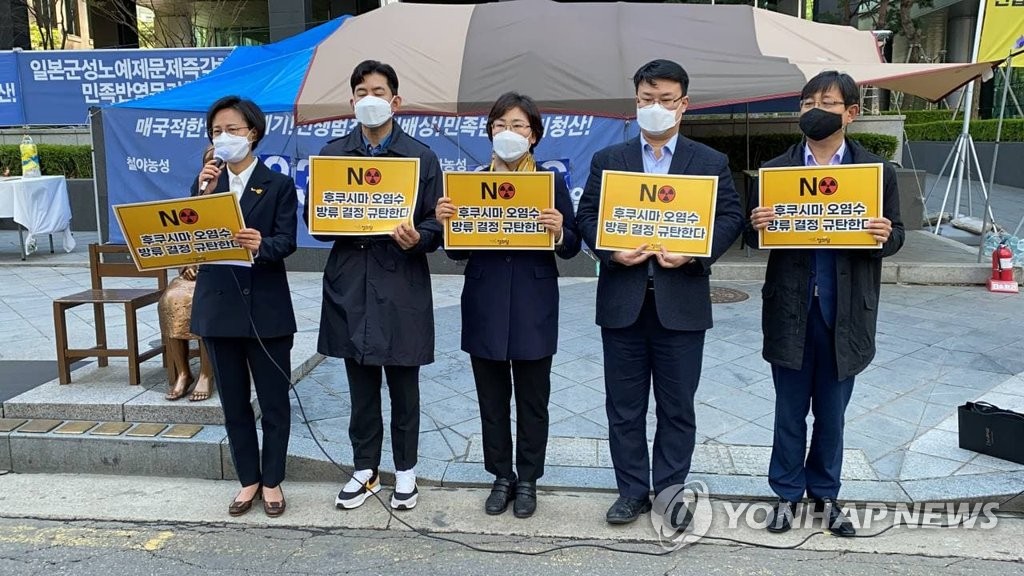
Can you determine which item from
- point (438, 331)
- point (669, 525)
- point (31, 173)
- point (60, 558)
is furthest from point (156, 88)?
point (669, 525)

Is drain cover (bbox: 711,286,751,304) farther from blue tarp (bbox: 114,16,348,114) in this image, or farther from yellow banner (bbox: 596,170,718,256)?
blue tarp (bbox: 114,16,348,114)

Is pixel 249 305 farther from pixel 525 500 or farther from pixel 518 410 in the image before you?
pixel 525 500

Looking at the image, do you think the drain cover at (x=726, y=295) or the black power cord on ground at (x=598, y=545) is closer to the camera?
the black power cord on ground at (x=598, y=545)

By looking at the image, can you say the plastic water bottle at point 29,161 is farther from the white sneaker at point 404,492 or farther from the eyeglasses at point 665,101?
the eyeglasses at point 665,101

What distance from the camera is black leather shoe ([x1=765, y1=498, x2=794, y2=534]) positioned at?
3.56 metres

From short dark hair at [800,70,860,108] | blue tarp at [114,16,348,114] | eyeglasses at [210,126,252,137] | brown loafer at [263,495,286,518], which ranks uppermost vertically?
blue tarp at [114,16,348,114]

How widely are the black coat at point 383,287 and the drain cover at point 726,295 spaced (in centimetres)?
525

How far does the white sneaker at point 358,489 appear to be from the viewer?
152 inches

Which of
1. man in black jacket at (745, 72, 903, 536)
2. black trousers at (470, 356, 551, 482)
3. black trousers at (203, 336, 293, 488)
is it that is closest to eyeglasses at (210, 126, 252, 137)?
black trousers at (203, 336, 293, 488)

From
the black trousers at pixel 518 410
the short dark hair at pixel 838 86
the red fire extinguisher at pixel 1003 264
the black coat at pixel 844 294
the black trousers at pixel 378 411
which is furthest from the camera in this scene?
the red fire extinguisher at pixel 1003 264

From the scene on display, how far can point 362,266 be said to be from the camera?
3.62 m

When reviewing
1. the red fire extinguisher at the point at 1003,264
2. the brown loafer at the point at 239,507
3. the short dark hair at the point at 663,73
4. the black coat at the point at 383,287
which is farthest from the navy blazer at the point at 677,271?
the red fire extinguisher at the point at 1003,264

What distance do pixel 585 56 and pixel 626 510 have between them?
252 inches

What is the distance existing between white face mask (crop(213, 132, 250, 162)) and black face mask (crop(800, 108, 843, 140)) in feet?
8.43
